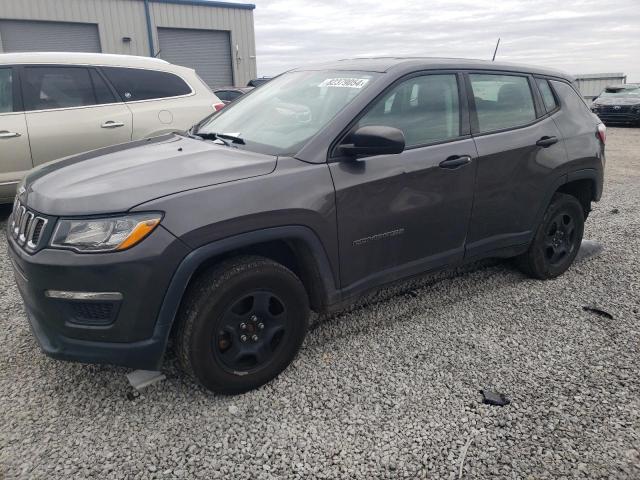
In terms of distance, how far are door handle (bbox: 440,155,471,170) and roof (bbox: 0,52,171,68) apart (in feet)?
14.0

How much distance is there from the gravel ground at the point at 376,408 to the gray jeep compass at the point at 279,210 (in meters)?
0.31

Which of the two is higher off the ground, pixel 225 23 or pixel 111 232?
pixel 225 23

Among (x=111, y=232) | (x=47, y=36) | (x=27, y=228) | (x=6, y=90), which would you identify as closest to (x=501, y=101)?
(x=111, y=232)

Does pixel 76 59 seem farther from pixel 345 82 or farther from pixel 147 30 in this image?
pixel 147 30

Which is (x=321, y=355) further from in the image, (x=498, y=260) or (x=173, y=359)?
(x=498, y=260)

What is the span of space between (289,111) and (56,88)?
3566 millimetres

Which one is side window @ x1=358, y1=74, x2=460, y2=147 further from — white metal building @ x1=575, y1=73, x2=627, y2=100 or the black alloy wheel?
white metal building @ x1=575, y1=73, x2=627, y2=100

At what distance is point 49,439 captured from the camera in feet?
7.43

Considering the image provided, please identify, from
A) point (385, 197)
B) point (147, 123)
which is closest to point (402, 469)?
point (385, 197)

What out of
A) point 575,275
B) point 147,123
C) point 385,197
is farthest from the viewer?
point 147,123

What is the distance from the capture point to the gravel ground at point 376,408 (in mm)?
2154

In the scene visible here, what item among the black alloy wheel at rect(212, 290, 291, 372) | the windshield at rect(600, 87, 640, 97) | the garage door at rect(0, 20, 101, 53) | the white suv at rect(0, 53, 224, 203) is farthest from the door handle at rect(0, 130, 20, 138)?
the windshield at rect(600, 87, 640, 97)

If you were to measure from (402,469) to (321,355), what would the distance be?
0.96 meters

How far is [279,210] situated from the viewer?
2.42 metres
